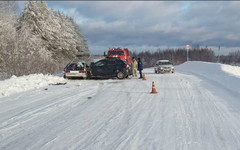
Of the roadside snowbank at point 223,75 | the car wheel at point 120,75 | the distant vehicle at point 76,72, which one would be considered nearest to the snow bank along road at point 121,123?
the roadside snowbank at point 223,75

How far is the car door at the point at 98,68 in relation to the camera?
18.5 m

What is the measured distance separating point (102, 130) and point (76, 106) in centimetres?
301

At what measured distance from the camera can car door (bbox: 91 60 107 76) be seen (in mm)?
18453

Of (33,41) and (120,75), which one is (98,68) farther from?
(33,41)

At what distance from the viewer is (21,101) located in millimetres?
9453

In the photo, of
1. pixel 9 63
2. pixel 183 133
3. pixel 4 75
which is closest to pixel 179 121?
pixel 183 133

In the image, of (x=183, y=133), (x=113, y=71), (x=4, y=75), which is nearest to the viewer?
(x=183, y=133)

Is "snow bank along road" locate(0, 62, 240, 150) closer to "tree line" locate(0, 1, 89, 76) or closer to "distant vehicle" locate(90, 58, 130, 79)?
"distant vehicle" locate(90, 58, 130, 79)

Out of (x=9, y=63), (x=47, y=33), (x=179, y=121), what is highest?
(x=47, y=33)

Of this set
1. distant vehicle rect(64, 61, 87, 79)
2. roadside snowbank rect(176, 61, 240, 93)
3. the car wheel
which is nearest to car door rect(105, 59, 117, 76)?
Answer: the car wheel

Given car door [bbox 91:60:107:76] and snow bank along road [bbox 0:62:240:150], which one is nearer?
snow bank along road [bbox 0:62:240:150]

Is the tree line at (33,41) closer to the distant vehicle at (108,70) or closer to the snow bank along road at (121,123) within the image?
the distant vehicle at (108,70)

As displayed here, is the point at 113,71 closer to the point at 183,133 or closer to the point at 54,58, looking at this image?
the point at 183,133

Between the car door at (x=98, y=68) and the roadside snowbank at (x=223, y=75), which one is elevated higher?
the car door at (x=98, y=68)
